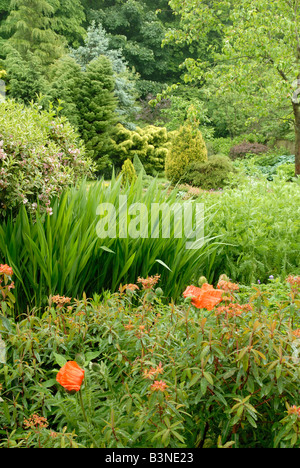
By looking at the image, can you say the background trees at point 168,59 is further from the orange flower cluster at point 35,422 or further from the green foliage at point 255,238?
the orange flower cluster at point 35,422

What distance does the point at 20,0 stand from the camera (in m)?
19.3

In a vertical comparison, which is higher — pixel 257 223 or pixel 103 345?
pixel 257 223

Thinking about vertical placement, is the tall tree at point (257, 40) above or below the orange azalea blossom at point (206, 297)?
above

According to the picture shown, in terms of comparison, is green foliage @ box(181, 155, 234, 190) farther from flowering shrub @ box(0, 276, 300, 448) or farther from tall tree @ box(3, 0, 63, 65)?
tall tree @ box(3, 0, 63, 65)

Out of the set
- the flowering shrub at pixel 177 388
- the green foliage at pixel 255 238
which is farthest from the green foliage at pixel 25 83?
the flowering shrub at pixel 177 388

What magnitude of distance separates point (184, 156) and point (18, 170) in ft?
25.8

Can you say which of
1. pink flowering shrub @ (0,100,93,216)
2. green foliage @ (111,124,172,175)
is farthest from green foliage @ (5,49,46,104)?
pink flowering shrub @ (0,100,93,216)

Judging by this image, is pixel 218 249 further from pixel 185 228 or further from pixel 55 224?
pixel 55 224

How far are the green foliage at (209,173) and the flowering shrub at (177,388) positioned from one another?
312 inches

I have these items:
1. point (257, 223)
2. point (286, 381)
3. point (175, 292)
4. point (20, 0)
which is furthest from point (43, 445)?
point (20, 0)

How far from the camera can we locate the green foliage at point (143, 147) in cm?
1497
